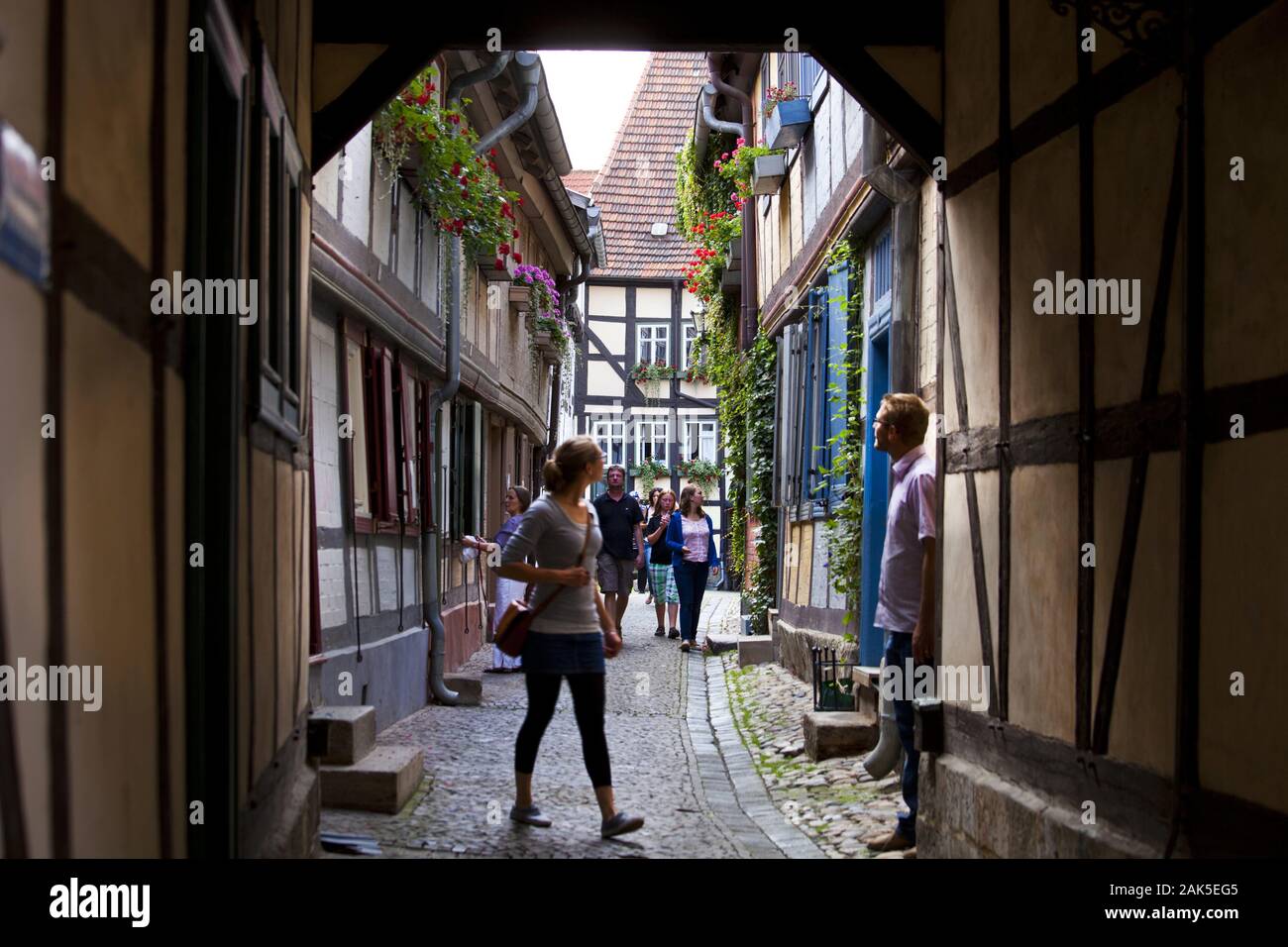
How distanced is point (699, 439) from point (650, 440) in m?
1.16

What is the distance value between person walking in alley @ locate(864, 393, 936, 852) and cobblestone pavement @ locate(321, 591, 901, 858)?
47cm

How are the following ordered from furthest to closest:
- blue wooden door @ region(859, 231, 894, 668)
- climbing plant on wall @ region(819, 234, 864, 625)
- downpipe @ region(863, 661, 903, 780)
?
climbing plant on wall @ region(819, 234, 864, 625) → blue wooden door @ region(859, 231, 894, 668) → downpipe @ region(863, 661, 903, 780)

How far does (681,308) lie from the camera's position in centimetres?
3562

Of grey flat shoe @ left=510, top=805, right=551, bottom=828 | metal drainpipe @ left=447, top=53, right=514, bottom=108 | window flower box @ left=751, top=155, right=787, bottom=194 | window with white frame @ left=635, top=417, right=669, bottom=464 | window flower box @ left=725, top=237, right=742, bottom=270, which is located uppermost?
metal drainpipe @ left=447, top=53, right=514, bottom=108

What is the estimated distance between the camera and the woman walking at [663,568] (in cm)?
1564

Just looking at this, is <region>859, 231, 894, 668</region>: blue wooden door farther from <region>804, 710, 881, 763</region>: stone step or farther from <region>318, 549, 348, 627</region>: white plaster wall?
<region>318, 549, 348, 627</region>: white plaster wall

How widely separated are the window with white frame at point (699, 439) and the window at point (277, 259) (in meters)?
28.7

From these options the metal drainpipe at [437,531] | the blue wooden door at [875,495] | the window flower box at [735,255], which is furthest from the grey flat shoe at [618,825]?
the window flower box at [735,255]

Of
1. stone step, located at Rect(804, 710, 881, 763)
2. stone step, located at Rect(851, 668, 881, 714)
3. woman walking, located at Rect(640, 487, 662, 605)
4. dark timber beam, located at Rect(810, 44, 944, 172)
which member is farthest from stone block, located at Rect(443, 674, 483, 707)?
dark timber beam, located at Rect(810, 44, 944, 172)

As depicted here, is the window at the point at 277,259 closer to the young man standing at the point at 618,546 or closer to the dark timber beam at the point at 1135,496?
the dark timber beam at the point at 1135,496

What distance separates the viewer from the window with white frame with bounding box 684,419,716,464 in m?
34.7

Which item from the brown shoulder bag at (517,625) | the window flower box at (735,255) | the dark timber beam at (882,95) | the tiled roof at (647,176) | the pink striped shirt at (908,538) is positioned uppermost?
the tiled roof at (647,176)

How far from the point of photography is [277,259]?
530 centimetres

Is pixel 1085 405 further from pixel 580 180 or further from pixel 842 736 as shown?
pixel 580 180
